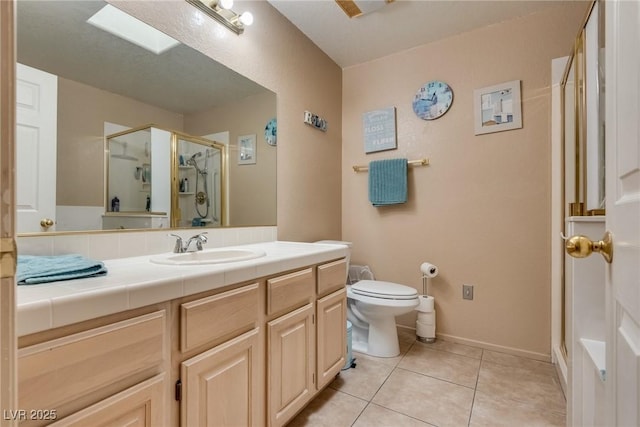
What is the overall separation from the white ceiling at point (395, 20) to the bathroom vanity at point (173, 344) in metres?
1.69

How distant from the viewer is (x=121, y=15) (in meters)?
1.21

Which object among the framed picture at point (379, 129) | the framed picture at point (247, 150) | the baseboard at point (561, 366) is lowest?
the baseboard at point (561, 366)

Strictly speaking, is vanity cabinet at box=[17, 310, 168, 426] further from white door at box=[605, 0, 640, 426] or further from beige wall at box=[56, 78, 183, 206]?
white door at box=[605, 0, 640, 426]

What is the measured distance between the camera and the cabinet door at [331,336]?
1.43m

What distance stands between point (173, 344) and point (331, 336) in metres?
0.89

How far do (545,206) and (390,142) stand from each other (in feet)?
3.85

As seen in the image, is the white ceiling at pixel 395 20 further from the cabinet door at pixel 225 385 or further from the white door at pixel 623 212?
the cabinet door at pixel 225 385

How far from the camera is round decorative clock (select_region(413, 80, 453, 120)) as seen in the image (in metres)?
2.24

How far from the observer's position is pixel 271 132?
193 centimetres

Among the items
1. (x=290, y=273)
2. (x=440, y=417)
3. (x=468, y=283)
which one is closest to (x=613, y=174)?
(x=290, y=273)

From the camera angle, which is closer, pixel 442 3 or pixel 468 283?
pixel 442 3

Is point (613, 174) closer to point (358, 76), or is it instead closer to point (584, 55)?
point (584, 55)

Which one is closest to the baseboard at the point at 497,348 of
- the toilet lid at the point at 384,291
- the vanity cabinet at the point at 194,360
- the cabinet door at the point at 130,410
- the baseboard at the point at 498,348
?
the baseboard at the point at 498,348

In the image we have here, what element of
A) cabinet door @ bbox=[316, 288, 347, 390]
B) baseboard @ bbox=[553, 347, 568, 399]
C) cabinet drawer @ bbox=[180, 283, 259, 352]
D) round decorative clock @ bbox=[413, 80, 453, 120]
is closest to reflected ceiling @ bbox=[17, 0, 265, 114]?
cabinet drawer @ bbox=[180, 283, 259, 352]
